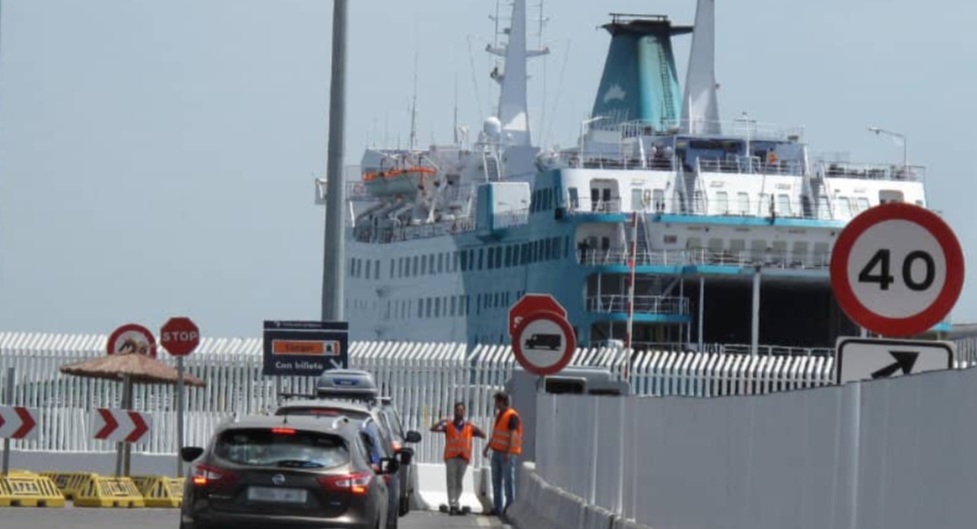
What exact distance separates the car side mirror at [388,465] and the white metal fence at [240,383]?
20.1 metres

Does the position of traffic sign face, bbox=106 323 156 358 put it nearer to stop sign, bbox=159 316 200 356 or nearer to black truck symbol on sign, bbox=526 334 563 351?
stop sign, bbox=159 316 200 356

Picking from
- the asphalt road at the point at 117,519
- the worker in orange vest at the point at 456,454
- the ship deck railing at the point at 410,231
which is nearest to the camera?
the asphalt road at the point at 117,519

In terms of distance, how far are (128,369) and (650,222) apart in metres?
47.8

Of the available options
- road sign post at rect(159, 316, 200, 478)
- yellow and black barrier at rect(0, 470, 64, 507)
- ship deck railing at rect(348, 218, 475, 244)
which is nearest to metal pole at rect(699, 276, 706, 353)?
ship deck railing at rect(348, 218, 475, 244)

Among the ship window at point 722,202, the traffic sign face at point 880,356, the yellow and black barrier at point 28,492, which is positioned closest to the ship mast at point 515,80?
the ship window at point 722,202

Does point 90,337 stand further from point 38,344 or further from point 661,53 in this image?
point 661,53

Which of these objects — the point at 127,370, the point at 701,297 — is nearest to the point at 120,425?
the point at 127,370

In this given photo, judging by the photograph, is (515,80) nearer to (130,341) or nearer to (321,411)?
(130,341)

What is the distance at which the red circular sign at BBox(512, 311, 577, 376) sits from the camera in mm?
27531

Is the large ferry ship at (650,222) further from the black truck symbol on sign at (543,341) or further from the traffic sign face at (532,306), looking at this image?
the black truck symbol on sign at (543,341)

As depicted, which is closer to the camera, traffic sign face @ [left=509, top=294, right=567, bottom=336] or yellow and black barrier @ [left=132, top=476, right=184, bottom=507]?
yellow and black barrier @ [left=132, top=476, right=184, bottom=507]

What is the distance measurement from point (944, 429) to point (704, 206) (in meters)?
74.8

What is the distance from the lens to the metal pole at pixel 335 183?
3103cm

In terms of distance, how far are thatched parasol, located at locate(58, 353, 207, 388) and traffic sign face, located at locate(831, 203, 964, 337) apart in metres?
22.7
